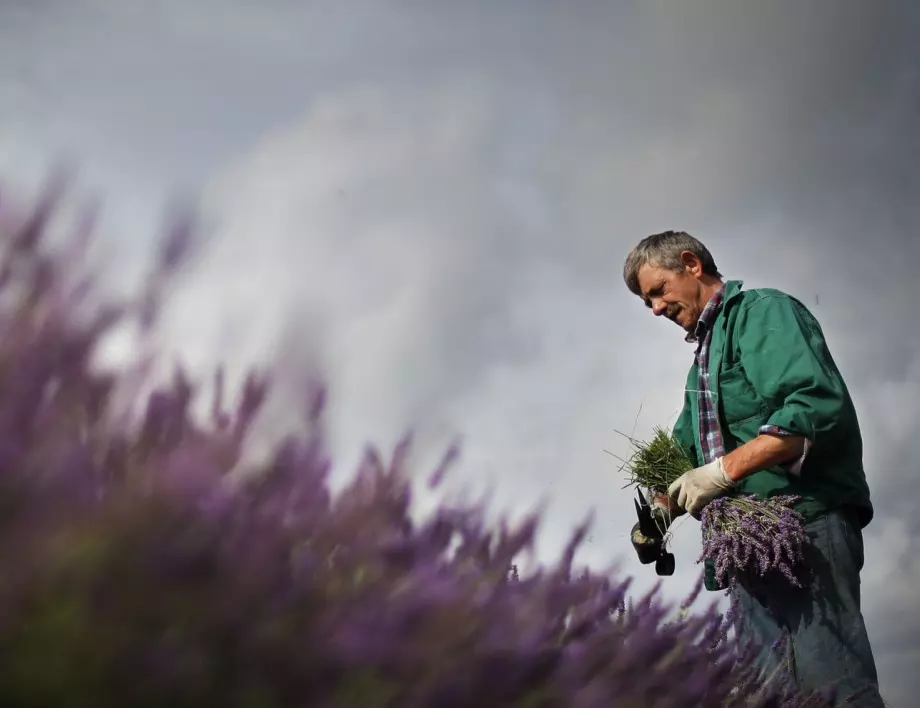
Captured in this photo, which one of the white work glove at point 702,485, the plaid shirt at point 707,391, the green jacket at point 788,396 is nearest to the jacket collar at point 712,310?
the plaid shirt at point 707,391

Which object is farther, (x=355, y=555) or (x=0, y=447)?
(x=355, y=555)

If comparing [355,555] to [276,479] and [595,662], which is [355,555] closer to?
[276,479]

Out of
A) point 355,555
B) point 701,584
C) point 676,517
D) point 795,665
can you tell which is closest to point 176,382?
point 355,555

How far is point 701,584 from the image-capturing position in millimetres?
2889

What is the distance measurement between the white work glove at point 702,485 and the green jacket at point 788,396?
0.15 meters

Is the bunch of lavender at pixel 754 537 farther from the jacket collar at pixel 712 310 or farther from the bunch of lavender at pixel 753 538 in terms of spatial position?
the jacket collar at pixel 712 310

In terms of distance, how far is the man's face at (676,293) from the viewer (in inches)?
149

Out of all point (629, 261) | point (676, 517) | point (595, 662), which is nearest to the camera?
point (595, 662)

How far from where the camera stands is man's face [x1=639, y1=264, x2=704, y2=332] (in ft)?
12.4

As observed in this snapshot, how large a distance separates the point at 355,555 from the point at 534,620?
301mm

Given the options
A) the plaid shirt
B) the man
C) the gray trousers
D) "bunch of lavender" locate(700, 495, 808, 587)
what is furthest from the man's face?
the gray trousers

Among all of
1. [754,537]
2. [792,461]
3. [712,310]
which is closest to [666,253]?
[712,310]

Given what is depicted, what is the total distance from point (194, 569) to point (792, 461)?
8.70 feet

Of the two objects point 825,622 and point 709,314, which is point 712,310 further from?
point 825,622
